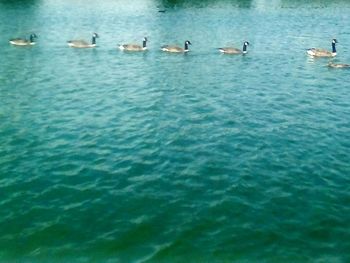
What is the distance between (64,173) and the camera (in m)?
28.9

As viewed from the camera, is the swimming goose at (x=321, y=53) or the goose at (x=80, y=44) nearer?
the swimming goose at (x=321, y=53)

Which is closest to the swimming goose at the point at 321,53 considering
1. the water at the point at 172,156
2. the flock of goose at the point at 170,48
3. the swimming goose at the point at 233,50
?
the flock of goose at the point at 170,48

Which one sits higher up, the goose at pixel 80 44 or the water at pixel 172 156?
the goose at pixel 80 44

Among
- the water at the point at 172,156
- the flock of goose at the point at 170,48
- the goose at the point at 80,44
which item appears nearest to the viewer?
the water at the point at 172,156

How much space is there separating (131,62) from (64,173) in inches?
1226

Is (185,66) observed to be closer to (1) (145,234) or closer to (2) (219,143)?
(2) (219,143)

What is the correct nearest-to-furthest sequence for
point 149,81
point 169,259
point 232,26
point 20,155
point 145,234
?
point 169,259, point 145,234, point 20,155, point 149,81, point 232,26

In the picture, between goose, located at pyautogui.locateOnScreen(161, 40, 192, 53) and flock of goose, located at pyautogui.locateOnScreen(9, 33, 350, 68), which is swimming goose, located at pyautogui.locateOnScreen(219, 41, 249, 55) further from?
goose, located at pyautogui.locateOnScreen(161, 40, 192, 53)

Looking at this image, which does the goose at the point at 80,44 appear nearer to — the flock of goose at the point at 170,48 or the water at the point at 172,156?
the flock of goose at the point at 170,48

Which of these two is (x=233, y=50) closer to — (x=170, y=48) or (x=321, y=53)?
(x=170, y=48)

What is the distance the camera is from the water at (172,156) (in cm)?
2256

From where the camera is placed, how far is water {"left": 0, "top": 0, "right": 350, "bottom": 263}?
22562mm

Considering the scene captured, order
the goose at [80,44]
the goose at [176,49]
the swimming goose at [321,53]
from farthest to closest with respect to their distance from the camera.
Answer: the goose at [80,44] → the goose at [176,49] → the swimming goose at [321,53]

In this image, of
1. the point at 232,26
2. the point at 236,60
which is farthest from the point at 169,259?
the point at 232,26
